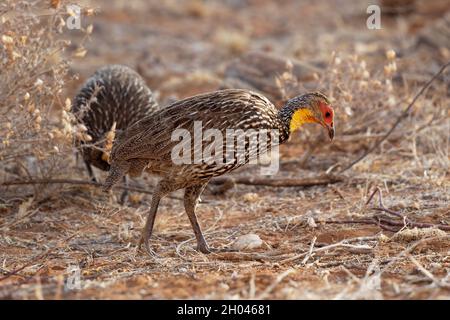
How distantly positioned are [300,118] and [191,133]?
95cm

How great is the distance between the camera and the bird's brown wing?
5793 mm

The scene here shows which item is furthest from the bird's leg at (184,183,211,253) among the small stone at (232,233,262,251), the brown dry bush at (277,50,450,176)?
the brown dry bush at (277,50,450,176)

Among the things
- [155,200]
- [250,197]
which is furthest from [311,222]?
[155,200]

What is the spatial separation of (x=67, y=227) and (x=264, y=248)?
6.14 feet

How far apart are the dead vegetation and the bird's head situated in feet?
2.73

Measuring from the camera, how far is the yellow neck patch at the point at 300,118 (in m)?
6.16

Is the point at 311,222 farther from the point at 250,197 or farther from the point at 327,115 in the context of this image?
the point at 250,197

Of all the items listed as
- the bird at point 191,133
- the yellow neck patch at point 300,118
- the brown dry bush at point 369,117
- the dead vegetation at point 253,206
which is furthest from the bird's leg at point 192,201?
the brown dry bush at point 369,117

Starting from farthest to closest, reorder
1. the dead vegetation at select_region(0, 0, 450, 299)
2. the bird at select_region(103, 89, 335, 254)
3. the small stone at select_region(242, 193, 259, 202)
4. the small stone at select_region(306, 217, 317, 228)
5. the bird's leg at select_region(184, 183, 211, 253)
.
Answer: the small stone at select_region(242, 193, 259, 202), the small stone at select_region(306, 217, 317, 228), the bird's leg at select_region(184, 183, 211, 253), the bird at select_region(103, 89, 335, 254), the dead vegetation at select_region(0, 0, 450, 299)

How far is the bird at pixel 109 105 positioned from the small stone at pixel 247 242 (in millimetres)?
1902

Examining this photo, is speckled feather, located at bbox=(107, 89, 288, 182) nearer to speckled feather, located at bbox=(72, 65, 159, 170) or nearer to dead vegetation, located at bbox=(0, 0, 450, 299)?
dead vegetation, located at bbox=(0, 0, 450, 299)

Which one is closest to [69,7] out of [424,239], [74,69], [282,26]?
[424,239]

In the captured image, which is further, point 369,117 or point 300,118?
point 369,117

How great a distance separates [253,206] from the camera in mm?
7305
